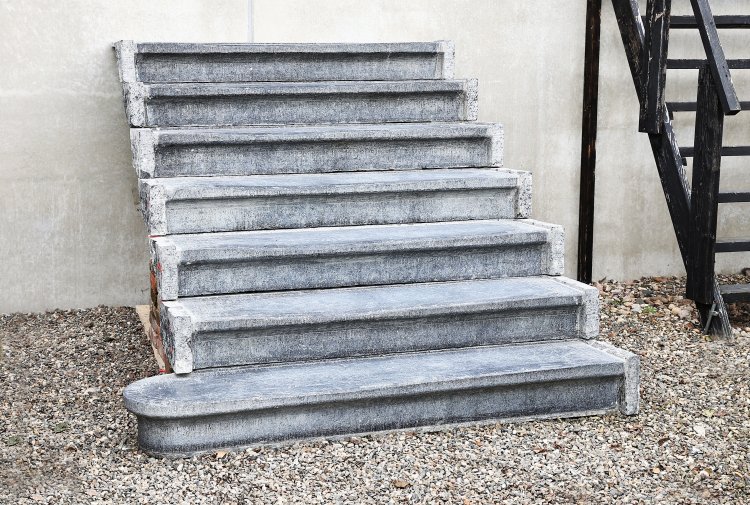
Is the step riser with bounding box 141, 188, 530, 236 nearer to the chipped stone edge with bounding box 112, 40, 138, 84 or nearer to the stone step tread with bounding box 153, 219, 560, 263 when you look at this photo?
the stone step tread with bounding box 153, 219, 560, 263

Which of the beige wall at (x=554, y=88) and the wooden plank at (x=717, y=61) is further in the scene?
the beige wall at (x=554, y=88)

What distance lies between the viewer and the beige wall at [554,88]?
5566 mm

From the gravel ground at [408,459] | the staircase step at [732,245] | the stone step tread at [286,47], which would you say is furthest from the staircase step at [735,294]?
the stone step tread at [286,47]

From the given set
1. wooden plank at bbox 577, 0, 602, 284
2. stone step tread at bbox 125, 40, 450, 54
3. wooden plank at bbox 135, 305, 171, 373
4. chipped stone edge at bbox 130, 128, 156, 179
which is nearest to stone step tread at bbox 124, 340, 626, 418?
wooden plank at bbox 135, 305, 171, 373

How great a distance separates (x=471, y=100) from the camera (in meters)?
4.89

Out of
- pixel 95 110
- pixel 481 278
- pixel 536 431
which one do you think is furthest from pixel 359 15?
pixel 536 431

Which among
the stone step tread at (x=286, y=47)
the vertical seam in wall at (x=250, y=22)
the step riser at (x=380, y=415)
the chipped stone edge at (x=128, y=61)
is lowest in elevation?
the step riser at (x=380, y=415)

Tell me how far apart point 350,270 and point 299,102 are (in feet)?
4.00

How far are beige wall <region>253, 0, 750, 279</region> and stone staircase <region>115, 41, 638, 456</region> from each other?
76cm

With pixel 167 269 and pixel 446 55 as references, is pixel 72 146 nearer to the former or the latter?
pixel 167 269

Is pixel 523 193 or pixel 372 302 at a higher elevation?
pixel 523 193

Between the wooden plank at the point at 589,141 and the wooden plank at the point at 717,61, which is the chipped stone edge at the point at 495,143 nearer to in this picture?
the wooden plank at the point at 717,61

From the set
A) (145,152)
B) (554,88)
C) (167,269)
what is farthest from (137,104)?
(554,88)

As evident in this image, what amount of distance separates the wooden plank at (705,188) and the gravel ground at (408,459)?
71 cm
